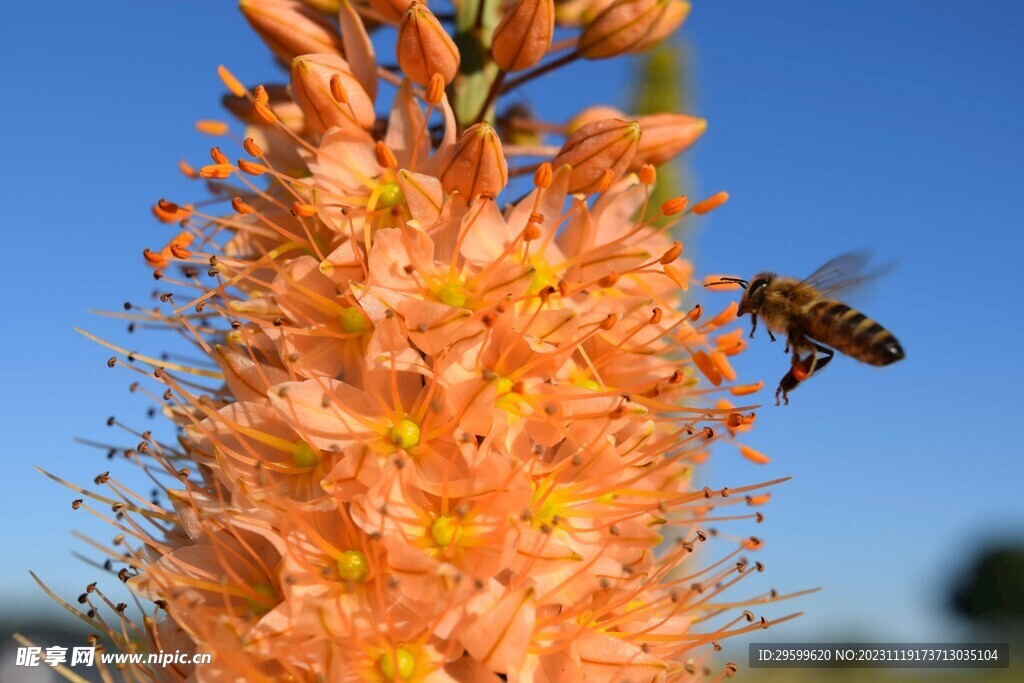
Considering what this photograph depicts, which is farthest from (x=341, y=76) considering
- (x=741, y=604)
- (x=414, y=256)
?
(x=741, y=604)

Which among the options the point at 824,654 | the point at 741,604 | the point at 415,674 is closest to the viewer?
the point at 415,674

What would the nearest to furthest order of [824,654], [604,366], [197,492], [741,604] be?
[197,492] < [604,366] < [741,604] < [824,654]

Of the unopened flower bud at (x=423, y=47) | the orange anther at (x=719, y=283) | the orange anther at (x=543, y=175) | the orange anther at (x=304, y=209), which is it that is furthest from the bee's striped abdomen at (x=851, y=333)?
the orange anther at (x=304, y=209)

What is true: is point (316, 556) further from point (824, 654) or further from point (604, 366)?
point (824, 654)

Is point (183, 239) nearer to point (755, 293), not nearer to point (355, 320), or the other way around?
point (355, 320)

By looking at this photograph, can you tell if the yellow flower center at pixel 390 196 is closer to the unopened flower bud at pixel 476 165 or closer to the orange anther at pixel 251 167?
the unopened flower bud at pixel 476 165

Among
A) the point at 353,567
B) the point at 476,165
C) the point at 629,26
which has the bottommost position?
the point at 353,567

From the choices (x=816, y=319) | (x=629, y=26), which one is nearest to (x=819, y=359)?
(x=816, y=319)
